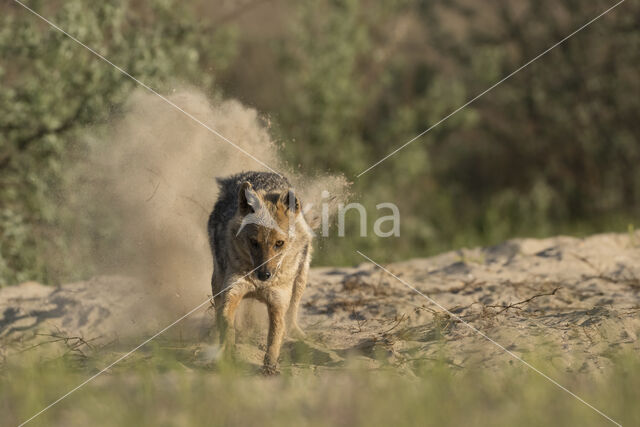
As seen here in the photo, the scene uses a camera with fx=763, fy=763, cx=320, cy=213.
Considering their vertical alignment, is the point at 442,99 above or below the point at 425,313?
above

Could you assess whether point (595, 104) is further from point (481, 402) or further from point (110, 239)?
point (481, 402)

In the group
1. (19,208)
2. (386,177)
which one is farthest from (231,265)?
(386,177)

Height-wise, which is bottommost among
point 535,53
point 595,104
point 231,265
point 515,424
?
point 515,424

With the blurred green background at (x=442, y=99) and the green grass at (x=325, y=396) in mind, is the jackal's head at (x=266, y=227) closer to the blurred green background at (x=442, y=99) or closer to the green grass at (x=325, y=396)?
the green grass at (x=325, y=396)

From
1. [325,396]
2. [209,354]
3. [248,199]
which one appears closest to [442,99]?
[248,199]

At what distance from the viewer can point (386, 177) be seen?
14.4 metres

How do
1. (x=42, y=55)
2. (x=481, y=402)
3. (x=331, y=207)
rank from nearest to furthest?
(x=481, y=402)
(x=331, y=207)
(x=42, y=55)

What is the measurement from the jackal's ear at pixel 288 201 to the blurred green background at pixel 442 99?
481 cm

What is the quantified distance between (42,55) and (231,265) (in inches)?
212

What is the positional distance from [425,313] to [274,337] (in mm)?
1741

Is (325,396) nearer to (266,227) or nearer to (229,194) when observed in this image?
(266,227)

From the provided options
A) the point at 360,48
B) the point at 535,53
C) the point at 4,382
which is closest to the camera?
the point at 4,382

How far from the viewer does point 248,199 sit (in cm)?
619

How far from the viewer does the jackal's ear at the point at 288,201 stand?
250 inches
